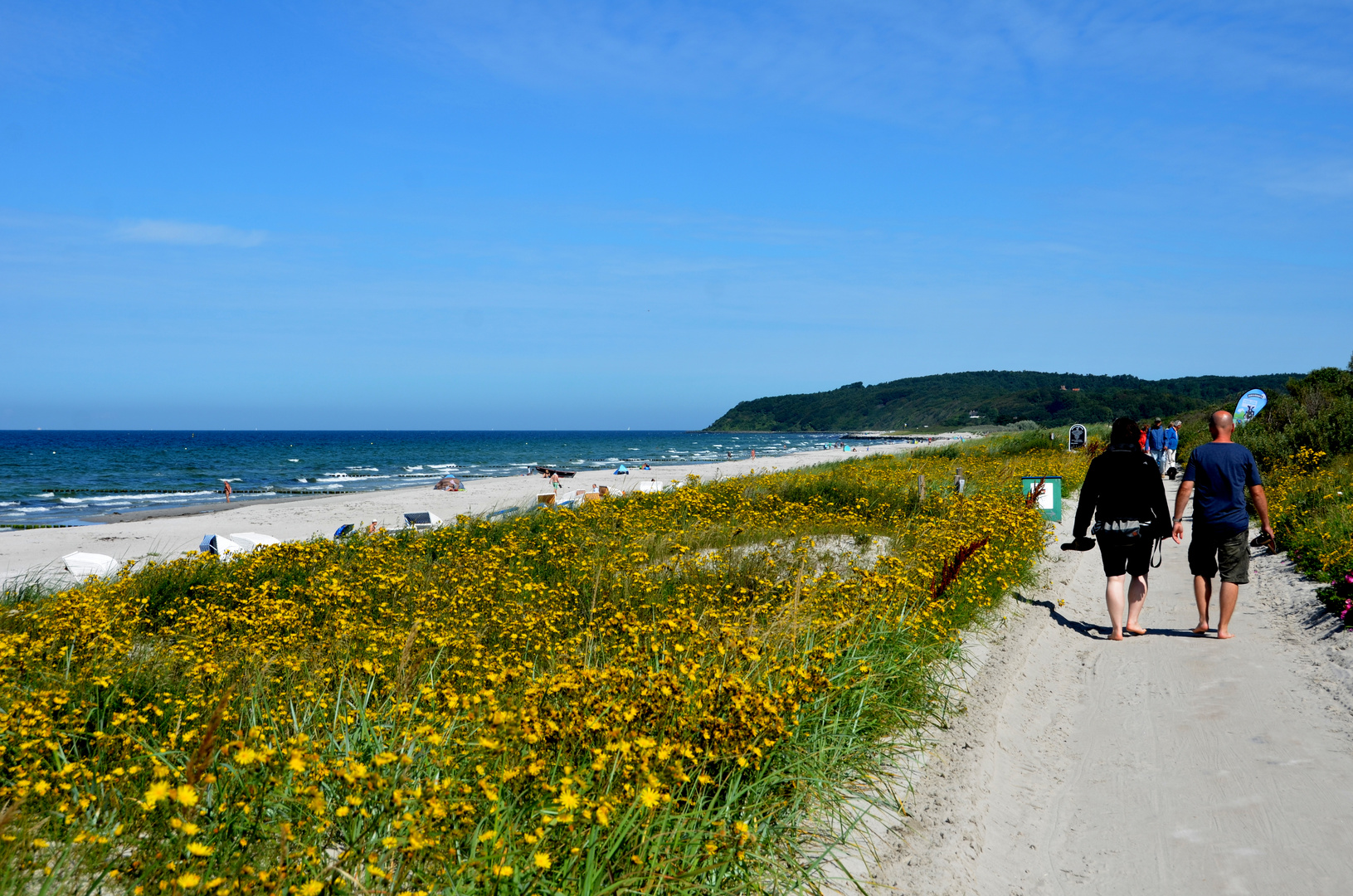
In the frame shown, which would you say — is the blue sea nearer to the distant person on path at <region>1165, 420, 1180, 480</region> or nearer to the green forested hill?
the distant person on path at <region>1165, 420, 1180, 480</region>

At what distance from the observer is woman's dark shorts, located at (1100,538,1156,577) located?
23.2 feet

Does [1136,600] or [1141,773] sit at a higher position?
[1136,600]

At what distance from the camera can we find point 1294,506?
1123 centimetres

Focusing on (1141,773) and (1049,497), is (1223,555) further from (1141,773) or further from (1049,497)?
(1049,497)

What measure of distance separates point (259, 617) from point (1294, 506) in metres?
13.1

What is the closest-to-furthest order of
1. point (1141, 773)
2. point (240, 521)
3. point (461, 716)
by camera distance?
point (461, 716) < point (1141, 773) < point (240, 521)

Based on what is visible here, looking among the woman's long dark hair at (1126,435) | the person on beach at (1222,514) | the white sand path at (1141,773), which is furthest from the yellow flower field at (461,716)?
the person on beach at (1222,514)

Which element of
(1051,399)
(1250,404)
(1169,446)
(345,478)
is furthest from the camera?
(1051,399)

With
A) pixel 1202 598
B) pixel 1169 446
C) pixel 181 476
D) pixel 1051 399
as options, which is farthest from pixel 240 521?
pixel 1051 399

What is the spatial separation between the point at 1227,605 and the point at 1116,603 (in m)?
0.89

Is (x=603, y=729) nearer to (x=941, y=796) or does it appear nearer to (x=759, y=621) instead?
(x=941, y=796)

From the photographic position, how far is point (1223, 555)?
7.07m

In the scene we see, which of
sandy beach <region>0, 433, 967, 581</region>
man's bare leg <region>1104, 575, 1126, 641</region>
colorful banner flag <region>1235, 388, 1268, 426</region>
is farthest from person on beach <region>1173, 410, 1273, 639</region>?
colorful banner flag <region>1235, 388, 1268, 426</region>

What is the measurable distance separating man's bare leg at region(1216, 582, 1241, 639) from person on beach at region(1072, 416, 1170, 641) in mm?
608
